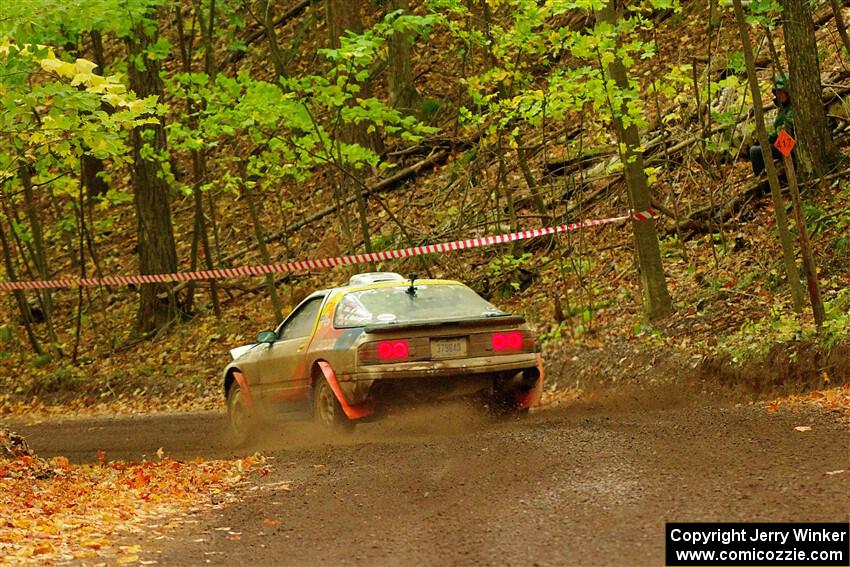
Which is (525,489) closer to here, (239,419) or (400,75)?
(239,419)

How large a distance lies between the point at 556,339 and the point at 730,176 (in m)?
4.29

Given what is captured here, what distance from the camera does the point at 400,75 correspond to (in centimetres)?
2578

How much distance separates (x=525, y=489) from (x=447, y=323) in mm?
3304

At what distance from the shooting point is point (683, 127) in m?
19.4

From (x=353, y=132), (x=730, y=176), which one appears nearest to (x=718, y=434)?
(x=730, y=176)

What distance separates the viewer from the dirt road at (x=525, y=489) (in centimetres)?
584

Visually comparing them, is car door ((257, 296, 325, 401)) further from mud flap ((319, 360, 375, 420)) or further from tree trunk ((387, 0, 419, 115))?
tree trunk ((387, 0, 419, 115))

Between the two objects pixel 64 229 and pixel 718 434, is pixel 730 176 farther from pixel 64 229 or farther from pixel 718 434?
pixel 64 229

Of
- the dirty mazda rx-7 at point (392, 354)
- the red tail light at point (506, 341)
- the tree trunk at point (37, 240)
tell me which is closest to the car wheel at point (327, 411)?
the dirty mazda rx-7 at point (392, 354)

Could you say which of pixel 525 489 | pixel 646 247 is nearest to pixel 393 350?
pixel 525 489

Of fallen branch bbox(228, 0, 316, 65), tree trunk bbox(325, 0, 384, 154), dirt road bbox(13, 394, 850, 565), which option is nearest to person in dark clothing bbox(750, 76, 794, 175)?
dirt road bbox(13, 394, 850, 565)

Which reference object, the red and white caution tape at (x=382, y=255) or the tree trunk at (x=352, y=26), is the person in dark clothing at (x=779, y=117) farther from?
the tree trunk at (x=352, y=26)

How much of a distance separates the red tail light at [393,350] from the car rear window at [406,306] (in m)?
0.38

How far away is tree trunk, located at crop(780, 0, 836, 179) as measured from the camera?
1516 centimetres
